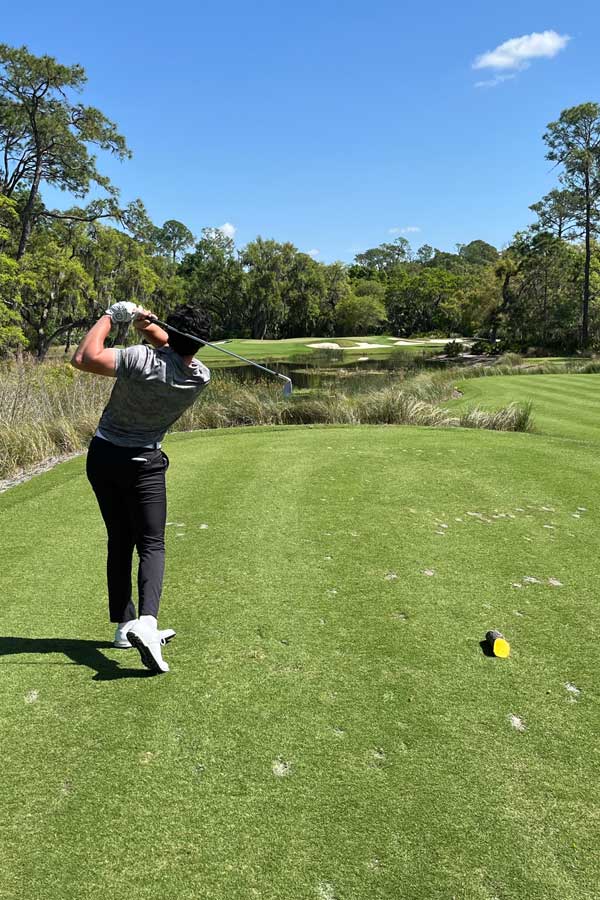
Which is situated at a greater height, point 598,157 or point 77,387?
point 598,157

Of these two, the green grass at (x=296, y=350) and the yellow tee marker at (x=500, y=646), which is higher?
the green grass at (x=296, y=350)

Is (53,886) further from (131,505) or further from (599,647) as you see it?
(599,647)

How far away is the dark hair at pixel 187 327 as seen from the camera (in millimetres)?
3117

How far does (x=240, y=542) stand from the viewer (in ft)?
16.4

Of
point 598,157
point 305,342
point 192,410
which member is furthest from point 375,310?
point 192,410

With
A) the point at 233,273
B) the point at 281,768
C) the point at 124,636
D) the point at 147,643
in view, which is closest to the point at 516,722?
the point at 281,768

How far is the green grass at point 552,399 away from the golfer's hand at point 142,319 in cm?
966

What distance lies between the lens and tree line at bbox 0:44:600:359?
30.0 metres

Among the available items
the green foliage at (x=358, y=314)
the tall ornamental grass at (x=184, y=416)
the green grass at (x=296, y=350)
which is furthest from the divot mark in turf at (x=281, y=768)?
the green foliage at (x=358, y=314)

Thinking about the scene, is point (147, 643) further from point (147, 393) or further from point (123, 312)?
point (123, 312)

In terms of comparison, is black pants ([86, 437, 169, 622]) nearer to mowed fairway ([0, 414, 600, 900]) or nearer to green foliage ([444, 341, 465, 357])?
mowed fairway ([0, 414, 600, 900])

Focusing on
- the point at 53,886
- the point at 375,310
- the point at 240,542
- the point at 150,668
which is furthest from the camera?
the point at 375,310

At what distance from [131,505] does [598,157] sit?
47862 mm

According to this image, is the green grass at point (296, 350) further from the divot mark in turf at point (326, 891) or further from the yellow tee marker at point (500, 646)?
the divot mark in turf at point (326, 891)
